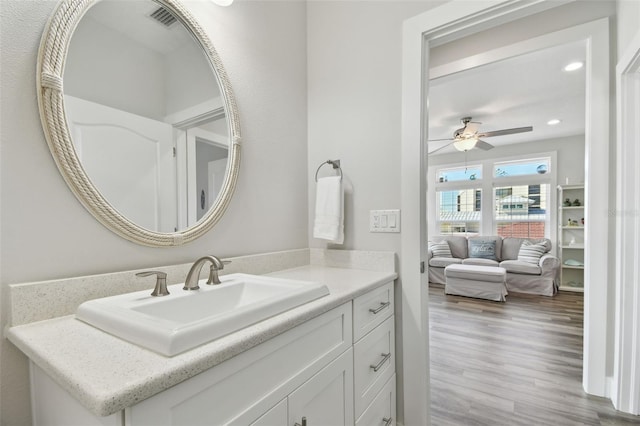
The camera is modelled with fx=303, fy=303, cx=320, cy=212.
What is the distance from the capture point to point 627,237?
5.71 feet

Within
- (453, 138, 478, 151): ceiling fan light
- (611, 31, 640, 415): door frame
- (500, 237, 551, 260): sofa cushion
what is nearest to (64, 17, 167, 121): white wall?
(611, 31, 640, 415): door frame

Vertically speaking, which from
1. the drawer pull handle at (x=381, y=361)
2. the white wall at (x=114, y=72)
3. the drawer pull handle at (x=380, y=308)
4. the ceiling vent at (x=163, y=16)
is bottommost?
the drawer pull handle at (x=381, y=361)

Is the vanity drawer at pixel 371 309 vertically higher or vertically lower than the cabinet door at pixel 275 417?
higher

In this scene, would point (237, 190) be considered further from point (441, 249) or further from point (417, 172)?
point (441, 249)

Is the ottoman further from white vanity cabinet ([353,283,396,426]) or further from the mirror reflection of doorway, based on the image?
the mirror reflection of doorway

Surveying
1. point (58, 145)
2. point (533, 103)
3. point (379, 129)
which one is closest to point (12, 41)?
point (58, 145)

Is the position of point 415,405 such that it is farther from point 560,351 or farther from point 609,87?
point 609,87

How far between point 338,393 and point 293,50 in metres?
1.77

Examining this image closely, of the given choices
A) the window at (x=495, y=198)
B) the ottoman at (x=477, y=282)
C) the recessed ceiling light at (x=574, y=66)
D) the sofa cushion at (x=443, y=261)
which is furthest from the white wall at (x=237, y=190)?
the window at (x=495, y=198)

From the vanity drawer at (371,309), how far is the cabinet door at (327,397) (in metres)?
0.11

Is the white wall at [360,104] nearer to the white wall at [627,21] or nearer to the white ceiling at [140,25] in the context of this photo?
the white ceiling at [140,25]

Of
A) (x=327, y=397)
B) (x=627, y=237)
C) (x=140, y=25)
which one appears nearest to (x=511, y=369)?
(x=627, y=237)

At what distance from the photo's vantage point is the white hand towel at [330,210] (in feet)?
5.33

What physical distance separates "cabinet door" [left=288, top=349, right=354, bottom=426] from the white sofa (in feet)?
14.8
